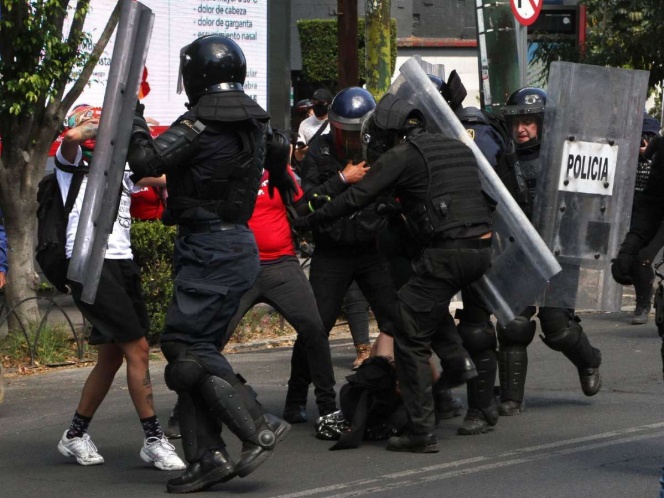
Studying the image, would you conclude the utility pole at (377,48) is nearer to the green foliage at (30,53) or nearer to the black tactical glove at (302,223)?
the green foliage at (30,53)

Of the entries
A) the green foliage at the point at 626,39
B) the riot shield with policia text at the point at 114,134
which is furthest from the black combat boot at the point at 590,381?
the green foliage at the point at 626,39

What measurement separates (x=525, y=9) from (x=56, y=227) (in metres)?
5.80

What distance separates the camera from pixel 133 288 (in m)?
6.23

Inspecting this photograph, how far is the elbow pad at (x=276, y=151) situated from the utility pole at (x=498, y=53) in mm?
5205

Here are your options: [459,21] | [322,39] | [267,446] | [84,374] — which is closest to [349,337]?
[84,374]

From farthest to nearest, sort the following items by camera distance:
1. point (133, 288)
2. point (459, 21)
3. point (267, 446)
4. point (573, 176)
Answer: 1. point (459, 21)
2. point (573, 176)
3. point (133, 288)
4. point (267, 446)

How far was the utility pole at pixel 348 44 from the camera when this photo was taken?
471 inches

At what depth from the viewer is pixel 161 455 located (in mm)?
6074

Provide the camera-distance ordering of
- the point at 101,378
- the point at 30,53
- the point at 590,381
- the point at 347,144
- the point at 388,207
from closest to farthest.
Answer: the point at 101,378
the point at 388,207
the point at 347,144
the point at 590,381
the point at 30,53

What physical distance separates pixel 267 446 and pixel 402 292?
122 centimetres

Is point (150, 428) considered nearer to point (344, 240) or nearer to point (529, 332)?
point (344, 240)

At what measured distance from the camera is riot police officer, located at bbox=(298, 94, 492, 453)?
20.3ft

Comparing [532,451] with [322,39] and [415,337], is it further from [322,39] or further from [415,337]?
[322,39]

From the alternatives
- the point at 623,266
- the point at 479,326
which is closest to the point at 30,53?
the point at 479,326
